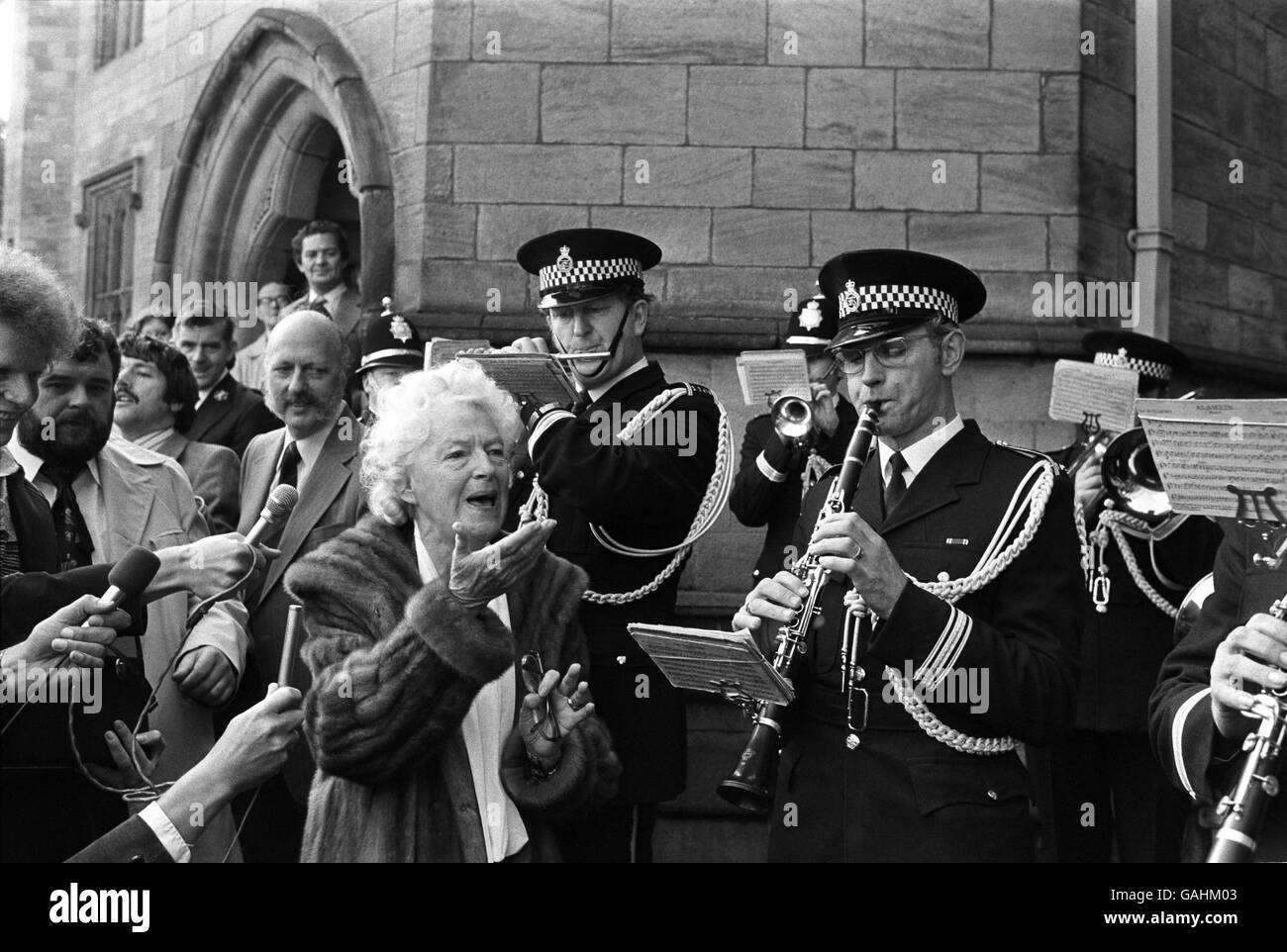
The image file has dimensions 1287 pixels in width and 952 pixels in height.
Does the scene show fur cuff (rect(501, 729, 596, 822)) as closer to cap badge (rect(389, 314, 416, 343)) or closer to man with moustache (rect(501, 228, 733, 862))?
man with moustache (rect(501, 228, 733, 862))

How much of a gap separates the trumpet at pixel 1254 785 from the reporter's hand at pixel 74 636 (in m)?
2.45

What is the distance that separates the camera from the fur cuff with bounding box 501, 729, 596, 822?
430 cm

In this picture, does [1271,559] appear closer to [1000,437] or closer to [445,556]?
[445,556]

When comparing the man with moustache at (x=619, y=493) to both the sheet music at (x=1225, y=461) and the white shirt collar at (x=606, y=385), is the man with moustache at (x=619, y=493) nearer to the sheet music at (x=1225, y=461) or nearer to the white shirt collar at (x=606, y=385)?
the white shirt collar at (x=606, y=385)

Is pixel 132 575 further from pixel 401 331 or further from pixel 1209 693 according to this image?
pixel 401 331

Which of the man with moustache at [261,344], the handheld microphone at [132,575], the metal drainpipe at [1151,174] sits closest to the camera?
the handheld microphone at [132,575]

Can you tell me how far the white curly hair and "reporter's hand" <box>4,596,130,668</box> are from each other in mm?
762

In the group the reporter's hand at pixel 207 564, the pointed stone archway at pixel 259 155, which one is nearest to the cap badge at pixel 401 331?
the pointed stone archway at pixel 259 155

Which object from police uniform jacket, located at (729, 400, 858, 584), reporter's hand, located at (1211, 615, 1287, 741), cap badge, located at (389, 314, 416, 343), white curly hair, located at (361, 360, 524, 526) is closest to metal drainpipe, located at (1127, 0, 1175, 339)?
police uniform jacket, located at (729, 400, 858, 584)

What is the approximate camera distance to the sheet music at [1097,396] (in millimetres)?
7020

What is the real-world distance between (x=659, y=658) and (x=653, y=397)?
1766 mm

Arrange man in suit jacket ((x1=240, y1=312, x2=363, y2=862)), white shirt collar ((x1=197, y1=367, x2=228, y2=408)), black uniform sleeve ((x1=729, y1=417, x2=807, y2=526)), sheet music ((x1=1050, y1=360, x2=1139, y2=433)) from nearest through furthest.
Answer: man in suit jacket ((x1=240, y1=312, x2=363, y2=862)), black uniform sleeve ((x1=729, y1=417, x2=807, y2=526)), sheet music ((x1=1050, y1=360, x2=1139, y2=433)), white shirt collar ((x1=197, y1=367, x2=228, y2=408))

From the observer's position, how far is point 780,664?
4.43 metres
